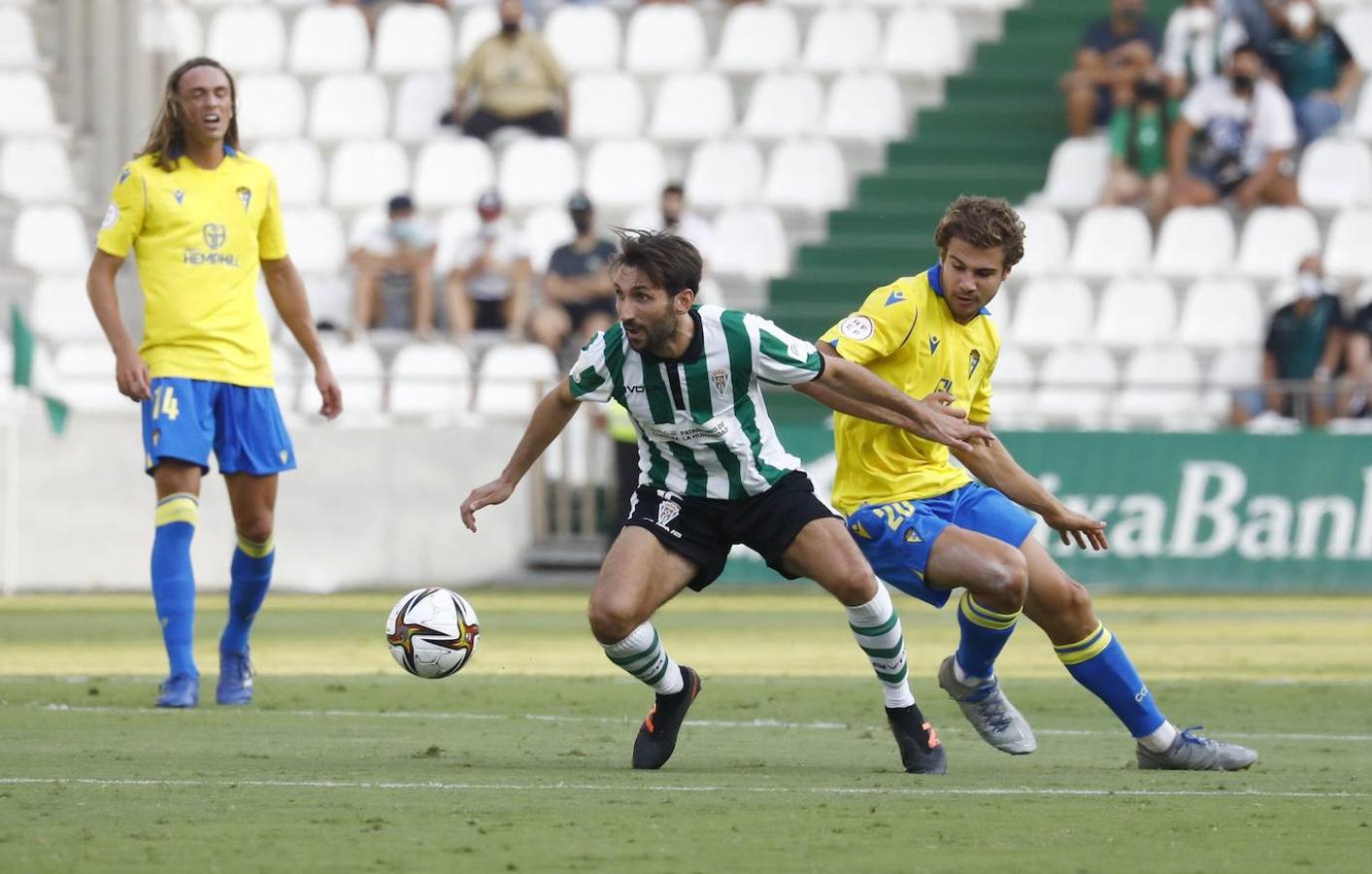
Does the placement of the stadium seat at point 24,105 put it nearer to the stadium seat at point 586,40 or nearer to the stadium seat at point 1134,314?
the stadium seat at point 586,40

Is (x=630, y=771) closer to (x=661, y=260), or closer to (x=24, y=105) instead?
(x=661, y=260)

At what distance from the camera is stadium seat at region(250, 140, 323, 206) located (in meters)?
21.4

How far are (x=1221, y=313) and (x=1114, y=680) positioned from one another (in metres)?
12.4

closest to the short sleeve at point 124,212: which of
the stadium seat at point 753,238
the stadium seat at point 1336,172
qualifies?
the stadium seat at point 753,238

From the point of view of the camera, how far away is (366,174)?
21.4 metres

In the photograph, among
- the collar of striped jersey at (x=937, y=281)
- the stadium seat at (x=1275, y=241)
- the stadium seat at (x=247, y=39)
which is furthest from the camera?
the stadium seat at (x=247, y=39)

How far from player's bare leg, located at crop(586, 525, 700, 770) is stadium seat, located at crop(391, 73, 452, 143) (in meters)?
15.1

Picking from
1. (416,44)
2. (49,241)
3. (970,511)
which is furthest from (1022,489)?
(416,44)

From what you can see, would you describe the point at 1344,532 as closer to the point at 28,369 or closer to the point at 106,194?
the point at 28,369

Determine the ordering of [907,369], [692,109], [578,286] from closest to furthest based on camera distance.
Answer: [907,369]
[578,286]
[692,109]

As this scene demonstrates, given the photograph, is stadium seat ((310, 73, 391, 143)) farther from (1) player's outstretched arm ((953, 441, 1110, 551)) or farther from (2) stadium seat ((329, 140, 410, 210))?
(1) player's outstretched arm ((953, 441, 1110, 551))

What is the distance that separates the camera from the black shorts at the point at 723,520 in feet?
24.1

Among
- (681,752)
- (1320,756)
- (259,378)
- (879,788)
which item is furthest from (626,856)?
(259,378)

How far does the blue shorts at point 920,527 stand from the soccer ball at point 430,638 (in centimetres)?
136
